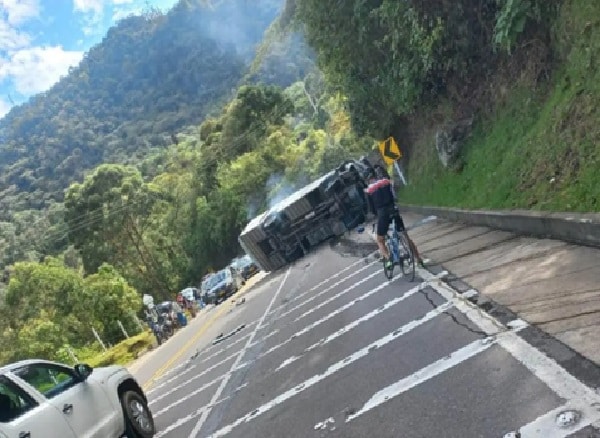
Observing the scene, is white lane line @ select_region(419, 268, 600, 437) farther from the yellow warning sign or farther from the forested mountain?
the forested mountain

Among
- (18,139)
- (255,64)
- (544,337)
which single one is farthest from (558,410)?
(18,139)

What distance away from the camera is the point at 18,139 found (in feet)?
503

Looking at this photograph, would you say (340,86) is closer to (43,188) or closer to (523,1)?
(523,1)

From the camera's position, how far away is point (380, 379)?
20.5ft

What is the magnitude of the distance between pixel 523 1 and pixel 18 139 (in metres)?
158

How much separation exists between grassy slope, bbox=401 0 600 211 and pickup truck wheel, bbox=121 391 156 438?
19.3ft

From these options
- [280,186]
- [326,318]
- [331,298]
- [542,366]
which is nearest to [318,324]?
[326,318]

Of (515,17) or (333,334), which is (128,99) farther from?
(333,334)

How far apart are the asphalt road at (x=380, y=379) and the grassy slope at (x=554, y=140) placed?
215cm

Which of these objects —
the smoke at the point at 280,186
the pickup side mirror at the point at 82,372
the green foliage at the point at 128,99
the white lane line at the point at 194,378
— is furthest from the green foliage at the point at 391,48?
the green foliage at the point at 128,99

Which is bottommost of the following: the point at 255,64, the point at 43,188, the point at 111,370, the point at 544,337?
the point at 544,337

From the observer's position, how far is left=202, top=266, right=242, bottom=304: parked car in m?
34.8

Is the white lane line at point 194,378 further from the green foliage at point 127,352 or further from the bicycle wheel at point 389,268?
the green foliage at point 127,352

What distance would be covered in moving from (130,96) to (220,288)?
128854mm
